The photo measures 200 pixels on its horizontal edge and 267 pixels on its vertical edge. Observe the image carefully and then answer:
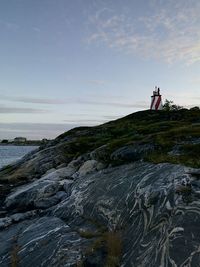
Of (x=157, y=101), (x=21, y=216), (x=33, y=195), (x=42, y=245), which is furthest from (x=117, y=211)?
(x=157, y=101)

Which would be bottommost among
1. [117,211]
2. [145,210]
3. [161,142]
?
[117,211]

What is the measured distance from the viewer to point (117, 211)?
1320 cm

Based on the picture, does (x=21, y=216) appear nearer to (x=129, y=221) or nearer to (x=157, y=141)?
(x=129, y=221)

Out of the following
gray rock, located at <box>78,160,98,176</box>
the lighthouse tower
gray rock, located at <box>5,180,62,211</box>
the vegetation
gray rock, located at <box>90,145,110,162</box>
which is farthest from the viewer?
the lighthouse tower

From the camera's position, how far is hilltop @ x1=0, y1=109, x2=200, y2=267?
35.3 feet

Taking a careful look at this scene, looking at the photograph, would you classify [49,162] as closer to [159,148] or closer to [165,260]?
[159,148]

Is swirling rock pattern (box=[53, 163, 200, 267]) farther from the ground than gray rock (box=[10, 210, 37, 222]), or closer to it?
farther from the ground

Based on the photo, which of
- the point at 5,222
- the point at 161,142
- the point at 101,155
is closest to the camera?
the point at 5,222

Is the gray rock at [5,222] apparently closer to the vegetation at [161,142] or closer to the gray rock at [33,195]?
the gray rock at [33,195]

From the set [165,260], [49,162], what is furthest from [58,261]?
[49,162]

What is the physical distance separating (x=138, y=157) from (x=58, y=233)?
641cm

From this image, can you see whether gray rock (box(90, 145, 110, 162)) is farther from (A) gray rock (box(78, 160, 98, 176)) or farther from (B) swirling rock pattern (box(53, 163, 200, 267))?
(B) swirling rock pattern (box(53, 163, 200, 267))

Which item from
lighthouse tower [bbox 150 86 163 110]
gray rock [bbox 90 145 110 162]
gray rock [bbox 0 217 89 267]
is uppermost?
lighthouse tower [bbox 150 86 163 110]

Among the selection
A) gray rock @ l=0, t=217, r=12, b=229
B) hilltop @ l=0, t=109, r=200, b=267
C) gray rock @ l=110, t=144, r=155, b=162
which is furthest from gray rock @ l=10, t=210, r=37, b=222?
gray rock @ l=110, t=144, r=155, b=162
